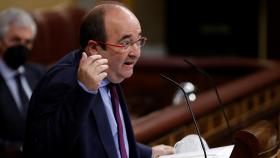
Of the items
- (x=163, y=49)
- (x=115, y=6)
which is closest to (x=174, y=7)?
(x=163, y=49)

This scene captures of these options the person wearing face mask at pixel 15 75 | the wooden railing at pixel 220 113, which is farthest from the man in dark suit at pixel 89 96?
the person wearing face mask at pixel 15 75

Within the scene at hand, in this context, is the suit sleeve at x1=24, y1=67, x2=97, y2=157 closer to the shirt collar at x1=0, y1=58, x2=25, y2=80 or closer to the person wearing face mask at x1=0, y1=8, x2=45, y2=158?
the person wearing face mask at x1=0, y1=8, x2=45, y2=158

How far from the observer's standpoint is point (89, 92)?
72.9 inches

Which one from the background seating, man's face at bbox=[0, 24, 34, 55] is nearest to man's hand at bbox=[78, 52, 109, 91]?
man's face at bbox=[0, 24, 34, 55]

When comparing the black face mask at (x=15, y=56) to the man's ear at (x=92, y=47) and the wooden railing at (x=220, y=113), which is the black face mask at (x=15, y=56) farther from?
the man's ear at (x=92, y=47)

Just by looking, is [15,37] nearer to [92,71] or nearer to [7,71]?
[7,71]

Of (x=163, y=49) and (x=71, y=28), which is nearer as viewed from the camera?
(x=71, y=28)

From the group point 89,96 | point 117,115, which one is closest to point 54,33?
point 117,115

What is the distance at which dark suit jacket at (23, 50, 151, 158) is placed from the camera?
1.85m

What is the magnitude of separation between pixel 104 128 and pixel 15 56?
1.76 metres

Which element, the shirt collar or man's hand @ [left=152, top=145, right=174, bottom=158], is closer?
man's hand @ [left=152, top=145, right=174, bottom=158]

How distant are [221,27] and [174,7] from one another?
0.66 metres

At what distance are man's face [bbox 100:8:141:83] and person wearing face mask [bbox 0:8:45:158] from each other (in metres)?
1.44

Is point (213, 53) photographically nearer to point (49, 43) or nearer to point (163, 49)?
point (163, 49)
